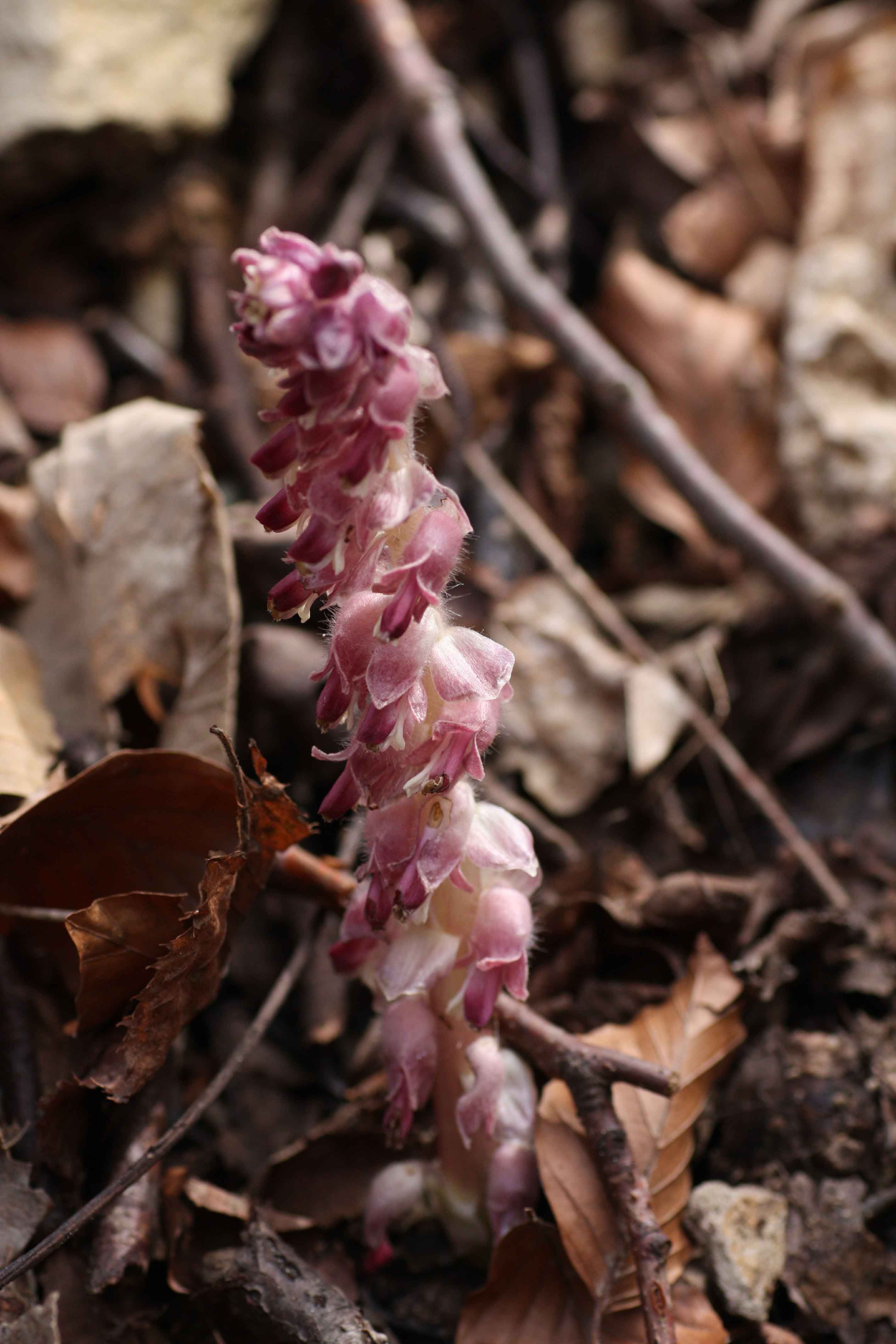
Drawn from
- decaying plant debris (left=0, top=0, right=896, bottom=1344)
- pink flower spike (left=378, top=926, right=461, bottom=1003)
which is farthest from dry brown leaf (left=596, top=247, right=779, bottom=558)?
pink flower spike (left=378, top=926, right=461, bottom=1003)

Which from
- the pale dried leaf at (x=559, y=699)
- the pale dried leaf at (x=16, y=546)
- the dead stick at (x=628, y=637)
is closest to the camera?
the dead stick at (x=628, y=637)

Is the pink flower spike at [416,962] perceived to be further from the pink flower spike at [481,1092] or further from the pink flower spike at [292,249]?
the pink flower spike at [292,249]

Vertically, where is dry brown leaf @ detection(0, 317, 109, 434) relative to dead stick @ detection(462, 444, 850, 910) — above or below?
above

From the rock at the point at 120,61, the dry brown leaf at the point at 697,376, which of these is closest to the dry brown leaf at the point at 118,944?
the dry brown leaf at the point at 697,376

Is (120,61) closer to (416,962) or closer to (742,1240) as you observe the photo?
(416,962)

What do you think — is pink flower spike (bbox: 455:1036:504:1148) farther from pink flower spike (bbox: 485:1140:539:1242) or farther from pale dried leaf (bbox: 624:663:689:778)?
pale dried leaf (bbox: 624:663:689:778)

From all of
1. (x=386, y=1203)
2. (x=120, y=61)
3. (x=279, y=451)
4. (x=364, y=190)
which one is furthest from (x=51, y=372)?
(x=386, y=1203)

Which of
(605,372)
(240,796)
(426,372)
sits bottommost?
(605,372)
